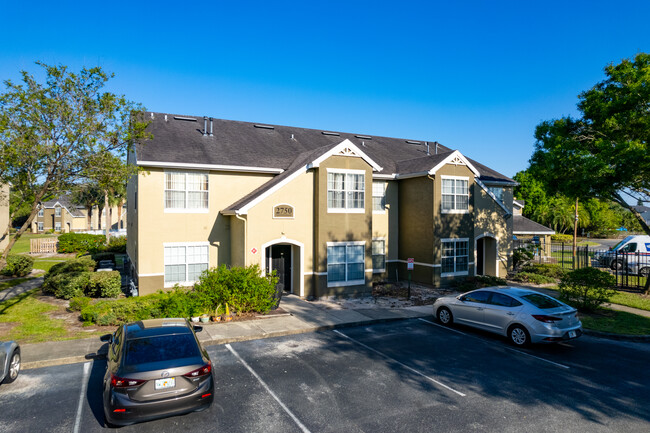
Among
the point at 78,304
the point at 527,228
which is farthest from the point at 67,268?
the point at 527,228

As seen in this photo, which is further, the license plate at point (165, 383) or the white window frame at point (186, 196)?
the white window frame at point (186, 196)

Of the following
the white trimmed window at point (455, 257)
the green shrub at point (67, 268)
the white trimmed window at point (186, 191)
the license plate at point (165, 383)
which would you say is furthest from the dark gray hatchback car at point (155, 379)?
the white trimmed window at point (455, 257)

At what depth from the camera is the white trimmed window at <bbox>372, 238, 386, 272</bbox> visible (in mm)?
21500

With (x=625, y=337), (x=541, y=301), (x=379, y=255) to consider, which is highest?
(x=379, y=255)

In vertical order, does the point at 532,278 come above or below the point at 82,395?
above

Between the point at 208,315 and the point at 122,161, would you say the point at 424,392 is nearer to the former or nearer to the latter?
the point at 208,315

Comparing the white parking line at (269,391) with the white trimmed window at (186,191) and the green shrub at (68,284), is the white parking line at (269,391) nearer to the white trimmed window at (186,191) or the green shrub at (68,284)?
the white trimmed window at (186,191)

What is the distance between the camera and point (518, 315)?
11.3 metres

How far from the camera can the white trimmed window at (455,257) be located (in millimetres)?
20922

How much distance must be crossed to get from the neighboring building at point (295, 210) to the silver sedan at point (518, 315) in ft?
21.0

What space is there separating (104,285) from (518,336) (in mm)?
15805

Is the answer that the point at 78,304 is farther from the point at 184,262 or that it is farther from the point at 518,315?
the point at 518,315

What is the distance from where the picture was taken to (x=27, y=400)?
25.3 feet

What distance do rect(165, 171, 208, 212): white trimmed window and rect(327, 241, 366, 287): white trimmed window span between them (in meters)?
6.32
